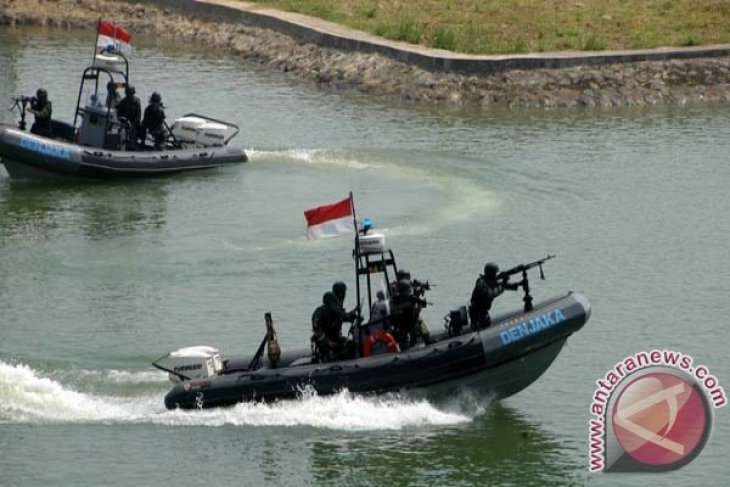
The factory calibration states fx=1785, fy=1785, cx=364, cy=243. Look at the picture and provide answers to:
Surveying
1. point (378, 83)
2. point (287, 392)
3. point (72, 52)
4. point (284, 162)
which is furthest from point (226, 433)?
point (72, 52)

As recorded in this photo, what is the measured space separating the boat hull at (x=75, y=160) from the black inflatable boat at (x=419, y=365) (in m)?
12.4

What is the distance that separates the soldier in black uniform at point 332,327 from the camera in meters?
21.6

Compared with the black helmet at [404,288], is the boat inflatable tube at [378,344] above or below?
below

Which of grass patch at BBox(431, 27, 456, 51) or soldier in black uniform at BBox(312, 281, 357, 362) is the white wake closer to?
soldier in black uniform at BBox(312, 281, 357, 362)

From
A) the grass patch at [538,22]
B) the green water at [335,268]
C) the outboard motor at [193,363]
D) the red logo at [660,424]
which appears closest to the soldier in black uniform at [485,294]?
the green water at [335,268]

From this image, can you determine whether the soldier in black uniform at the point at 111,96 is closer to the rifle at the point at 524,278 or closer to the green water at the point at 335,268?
the green water at the point at 335,268

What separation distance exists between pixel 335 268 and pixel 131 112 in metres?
7.77

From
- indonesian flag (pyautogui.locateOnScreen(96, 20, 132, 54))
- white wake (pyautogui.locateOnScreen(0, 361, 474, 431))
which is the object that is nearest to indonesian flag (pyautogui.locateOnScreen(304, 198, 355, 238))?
white wake (pyautogui.locateOnScreen(0, 361, 474, 431))

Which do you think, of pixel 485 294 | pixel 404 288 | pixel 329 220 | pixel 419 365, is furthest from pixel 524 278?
pixel 329 220

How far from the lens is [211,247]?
29.6m

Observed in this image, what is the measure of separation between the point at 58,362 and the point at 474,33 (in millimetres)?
22910

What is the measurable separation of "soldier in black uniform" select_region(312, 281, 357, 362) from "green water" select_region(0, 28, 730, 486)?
25.8 inches

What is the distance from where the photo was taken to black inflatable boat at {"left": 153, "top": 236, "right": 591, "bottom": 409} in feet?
70.2

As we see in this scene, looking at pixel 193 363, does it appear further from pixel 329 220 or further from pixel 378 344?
pixel 329 220
